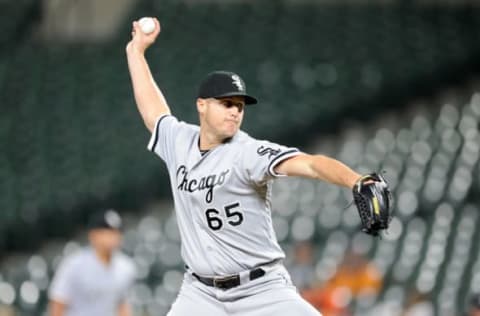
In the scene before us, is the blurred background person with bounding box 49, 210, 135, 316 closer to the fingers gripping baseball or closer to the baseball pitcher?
the fingers gripping baseball

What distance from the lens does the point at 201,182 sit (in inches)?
167

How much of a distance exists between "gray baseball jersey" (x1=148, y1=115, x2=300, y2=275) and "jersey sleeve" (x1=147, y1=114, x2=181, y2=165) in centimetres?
25

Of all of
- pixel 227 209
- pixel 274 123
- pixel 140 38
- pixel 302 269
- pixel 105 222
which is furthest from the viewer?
pixel 274 123

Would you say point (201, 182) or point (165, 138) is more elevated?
point (165, 138)

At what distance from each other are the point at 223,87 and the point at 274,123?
8.71 metres

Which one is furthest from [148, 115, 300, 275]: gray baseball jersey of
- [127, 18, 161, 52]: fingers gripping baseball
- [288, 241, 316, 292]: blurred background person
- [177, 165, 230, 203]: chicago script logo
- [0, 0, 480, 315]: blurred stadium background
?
[288, 241, 316, 292]: blurred background person

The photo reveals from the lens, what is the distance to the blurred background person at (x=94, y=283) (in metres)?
6.83

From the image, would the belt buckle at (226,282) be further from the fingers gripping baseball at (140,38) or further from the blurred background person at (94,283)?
the blurred background person at (94,283)

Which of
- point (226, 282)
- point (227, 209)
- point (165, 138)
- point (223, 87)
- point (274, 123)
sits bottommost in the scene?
point (226, 282)

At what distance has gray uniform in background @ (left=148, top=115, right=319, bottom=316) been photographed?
13.6 feet

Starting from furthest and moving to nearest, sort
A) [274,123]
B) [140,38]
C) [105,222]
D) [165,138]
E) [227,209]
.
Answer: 1. [274,123]
2. [105,222]
3. [140,38]
4. [165,138]
5. [227,209]

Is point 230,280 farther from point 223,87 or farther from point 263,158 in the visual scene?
point 223,87

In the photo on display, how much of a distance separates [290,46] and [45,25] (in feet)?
11.5

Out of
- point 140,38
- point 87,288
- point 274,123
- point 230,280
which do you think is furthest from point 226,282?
point 274,123
